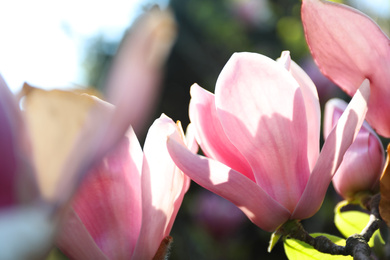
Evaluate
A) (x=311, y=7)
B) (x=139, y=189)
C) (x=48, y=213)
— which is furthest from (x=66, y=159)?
(x=311, y=7)

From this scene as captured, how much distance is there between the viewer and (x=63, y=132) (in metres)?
0.23

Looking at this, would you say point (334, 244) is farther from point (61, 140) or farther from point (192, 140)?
point (61, 140)

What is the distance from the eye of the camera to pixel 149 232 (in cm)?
39

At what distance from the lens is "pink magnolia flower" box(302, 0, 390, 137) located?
41cm

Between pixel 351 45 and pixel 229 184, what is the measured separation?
6.6 inches

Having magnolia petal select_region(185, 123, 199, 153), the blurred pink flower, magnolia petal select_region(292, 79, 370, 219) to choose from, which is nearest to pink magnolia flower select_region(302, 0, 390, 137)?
magnolia petal select_region(292, 79, 370, 219)

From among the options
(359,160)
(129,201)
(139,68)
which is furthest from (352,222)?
(139,68)

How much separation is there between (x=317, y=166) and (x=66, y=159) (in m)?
0.24

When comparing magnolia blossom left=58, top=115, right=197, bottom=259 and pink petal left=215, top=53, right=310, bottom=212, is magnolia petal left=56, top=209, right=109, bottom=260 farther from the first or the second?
pink petal left=215, top=53, right=310, bottom=212

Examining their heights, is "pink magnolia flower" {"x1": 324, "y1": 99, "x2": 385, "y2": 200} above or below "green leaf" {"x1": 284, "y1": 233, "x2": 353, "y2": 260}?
above

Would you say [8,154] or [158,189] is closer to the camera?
[8,154]

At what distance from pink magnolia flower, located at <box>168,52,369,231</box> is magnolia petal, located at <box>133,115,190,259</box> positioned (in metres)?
0.03

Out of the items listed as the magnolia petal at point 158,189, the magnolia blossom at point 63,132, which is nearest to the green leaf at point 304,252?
the magnolia petal at point 158,189

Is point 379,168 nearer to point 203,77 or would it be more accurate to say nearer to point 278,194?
point 278,194
